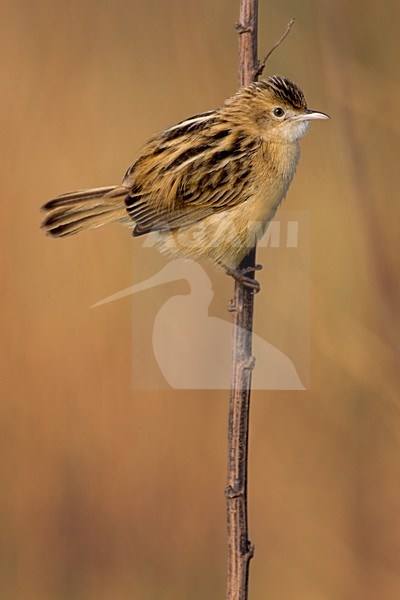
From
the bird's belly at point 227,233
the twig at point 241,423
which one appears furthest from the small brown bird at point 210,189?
the twig at point 241,423

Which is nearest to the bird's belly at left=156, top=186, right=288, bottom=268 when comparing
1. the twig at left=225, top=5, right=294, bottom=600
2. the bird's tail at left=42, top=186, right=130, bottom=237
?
the bird's tail at left=42, top=186, right=130, bottom=237

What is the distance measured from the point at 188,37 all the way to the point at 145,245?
870mm

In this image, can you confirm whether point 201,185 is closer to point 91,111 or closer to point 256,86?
point 256,86

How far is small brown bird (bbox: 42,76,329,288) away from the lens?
2.47m

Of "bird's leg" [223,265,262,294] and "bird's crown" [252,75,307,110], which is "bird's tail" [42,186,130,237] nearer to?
"bird's leg" [223,265,262,294]

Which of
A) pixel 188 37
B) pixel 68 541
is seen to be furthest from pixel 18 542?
pixel 188 37

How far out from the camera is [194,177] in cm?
257

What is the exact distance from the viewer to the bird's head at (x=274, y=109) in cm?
236

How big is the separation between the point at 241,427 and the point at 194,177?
71 centimetres

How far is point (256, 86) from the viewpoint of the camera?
2.34 meters

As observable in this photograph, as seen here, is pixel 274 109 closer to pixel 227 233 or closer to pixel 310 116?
pixel 310 116

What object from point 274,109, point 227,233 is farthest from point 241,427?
point 274,109

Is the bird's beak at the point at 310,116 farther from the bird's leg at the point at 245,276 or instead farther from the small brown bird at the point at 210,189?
the bird's leg at the point at 245,276

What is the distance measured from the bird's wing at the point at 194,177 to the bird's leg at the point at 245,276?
0.63ft
